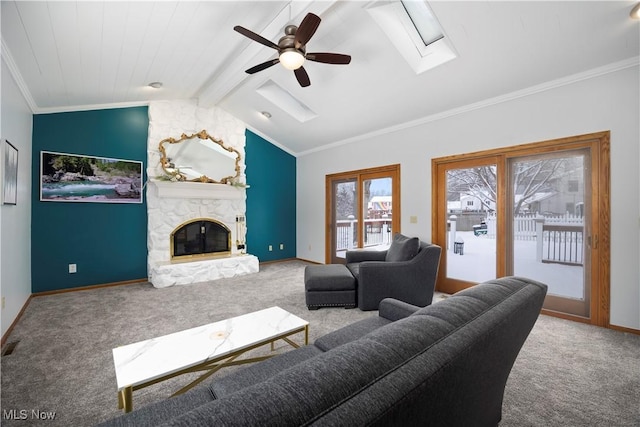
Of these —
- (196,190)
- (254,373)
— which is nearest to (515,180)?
(254,373)

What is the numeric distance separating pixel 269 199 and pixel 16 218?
12.7 ft

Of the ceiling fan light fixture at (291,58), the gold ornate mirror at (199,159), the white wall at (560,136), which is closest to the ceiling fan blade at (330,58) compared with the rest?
the ceiling fan light fixture at (291,58)

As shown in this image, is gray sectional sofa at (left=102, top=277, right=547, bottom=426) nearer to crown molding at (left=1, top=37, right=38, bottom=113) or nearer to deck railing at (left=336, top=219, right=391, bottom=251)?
crown molding at (left=1, top=37, right=38, bottom=113)

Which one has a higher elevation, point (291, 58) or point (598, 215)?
point (291, 58)

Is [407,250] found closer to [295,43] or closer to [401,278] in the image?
[401,278]

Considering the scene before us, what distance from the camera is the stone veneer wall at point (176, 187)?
15.5 ft

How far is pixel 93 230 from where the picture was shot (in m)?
4.30

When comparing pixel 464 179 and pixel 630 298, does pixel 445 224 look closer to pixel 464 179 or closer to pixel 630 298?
pixel 464 179

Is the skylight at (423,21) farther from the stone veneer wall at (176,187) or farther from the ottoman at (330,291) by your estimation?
the stone veneer wall at (176,187)

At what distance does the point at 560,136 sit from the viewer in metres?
3.04

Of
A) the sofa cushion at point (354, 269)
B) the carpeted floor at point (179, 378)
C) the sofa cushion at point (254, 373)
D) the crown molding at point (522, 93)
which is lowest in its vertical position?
the carpeted floor at point (179, 378)

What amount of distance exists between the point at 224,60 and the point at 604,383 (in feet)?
15.6

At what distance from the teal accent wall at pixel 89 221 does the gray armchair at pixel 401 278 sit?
3.81 metres

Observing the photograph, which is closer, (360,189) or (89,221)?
(89,221)
